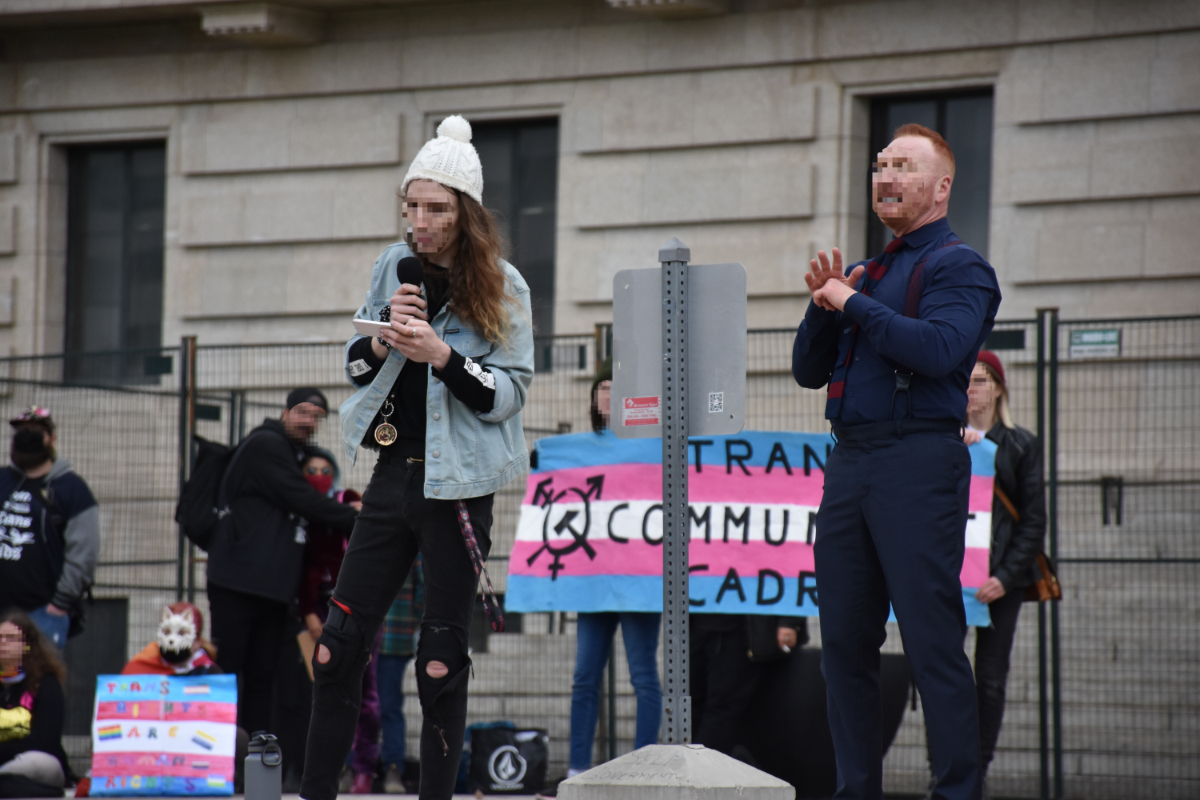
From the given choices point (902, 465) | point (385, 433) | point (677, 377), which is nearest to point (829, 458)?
point (902, 465)

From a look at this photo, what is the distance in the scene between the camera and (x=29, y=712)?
863cm

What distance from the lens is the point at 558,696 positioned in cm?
1074

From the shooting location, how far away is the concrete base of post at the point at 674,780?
16.1 ft

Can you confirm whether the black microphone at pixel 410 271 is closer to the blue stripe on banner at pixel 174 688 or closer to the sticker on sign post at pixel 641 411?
the sticker on sign post at pixel 641 411

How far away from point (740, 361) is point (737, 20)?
866 centimetres

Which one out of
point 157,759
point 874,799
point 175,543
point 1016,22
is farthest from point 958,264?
point 175,543

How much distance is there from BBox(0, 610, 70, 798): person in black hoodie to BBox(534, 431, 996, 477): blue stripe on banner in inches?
115

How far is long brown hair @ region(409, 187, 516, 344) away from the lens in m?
5.02

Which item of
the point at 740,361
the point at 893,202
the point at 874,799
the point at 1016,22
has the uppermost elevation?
the point at 1016,22

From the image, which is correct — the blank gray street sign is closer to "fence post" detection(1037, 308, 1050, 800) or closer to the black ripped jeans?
the black ripped jeans

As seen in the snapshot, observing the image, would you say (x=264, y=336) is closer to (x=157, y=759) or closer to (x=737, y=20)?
(x=737, y=20)

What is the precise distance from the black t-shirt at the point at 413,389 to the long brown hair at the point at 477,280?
0.07 metres

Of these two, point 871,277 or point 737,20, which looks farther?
point 737,20

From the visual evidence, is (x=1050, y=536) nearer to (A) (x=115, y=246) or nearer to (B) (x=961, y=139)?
(B) (x=961, y=139)
